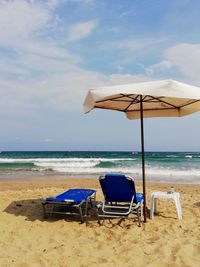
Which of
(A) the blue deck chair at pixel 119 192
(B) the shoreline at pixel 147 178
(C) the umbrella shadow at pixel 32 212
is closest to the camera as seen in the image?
(A) the blue deck chair at pixel 119 192

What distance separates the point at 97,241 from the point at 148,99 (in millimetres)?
2772

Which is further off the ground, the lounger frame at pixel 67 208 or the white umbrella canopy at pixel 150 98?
the white umbrella canopy at pixel 150 98

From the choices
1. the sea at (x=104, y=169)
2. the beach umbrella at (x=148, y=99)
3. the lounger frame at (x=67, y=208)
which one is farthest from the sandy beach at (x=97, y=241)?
the sea at (x=104, y=169)

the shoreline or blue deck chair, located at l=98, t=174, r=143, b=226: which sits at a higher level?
blue deck chair, located at l=98, t=174, r=143, b=226

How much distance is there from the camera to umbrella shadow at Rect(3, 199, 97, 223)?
6237 millimetres

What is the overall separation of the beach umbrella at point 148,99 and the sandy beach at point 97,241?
0.86 m

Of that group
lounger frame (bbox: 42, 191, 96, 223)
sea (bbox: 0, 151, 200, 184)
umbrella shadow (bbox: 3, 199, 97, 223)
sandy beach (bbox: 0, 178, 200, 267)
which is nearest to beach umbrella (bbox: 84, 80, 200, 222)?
sandy beach (bbox: 0, 178, 200, 267)

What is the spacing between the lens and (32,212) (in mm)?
6660

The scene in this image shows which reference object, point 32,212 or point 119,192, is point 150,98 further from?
point 32,212

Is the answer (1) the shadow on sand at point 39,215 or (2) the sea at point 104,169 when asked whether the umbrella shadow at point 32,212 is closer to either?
(1) the shadow on sand at point 39,215

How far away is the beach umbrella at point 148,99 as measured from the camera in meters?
4.99

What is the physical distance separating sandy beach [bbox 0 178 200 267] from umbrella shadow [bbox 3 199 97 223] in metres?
0.02

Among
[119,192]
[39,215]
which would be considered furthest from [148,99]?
[39,215]

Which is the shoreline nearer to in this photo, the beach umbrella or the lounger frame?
the beach umbrella
